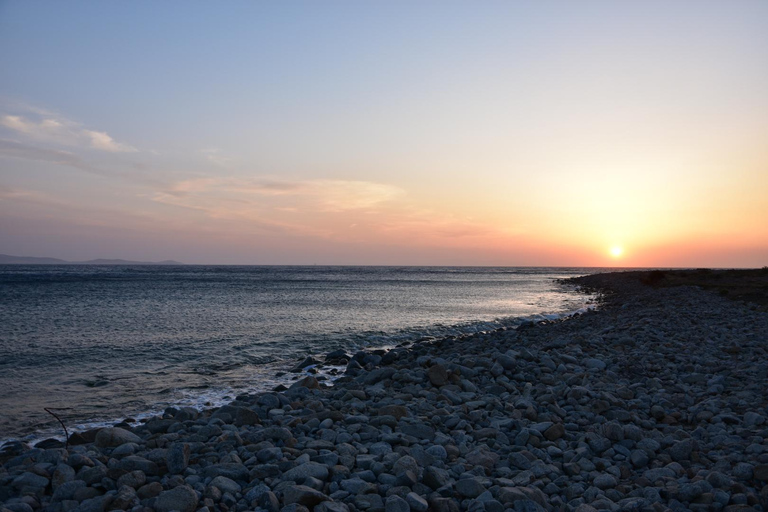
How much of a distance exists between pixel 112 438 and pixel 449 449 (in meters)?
4.45

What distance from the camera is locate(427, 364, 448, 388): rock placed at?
367 inches

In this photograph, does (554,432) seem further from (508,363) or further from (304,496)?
(508,363)

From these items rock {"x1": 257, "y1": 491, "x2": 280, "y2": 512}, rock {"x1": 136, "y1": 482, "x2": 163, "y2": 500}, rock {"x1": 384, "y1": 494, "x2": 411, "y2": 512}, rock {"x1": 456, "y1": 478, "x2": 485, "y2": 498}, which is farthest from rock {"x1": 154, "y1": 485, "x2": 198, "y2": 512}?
rock {"x1": 456, "y1": 478, "x2": 485, "y2": 498}

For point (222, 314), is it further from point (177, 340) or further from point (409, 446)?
point (409, 446)

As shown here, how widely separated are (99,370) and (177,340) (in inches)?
189

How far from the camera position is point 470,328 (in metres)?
22.3

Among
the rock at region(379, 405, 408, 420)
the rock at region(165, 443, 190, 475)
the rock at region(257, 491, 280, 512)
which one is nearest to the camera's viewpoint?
the rock at region(257, 491, 280, 512)

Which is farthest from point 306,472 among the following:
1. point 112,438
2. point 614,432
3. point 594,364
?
point 594,364

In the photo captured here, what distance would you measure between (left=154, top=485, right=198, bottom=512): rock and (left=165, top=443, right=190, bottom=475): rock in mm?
824

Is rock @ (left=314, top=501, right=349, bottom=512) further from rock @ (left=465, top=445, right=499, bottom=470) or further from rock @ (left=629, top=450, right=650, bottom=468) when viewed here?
rock @ (left=629, top=450, right=650, bottom=468)

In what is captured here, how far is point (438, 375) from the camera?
9.44m

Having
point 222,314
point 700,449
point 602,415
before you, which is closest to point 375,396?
point 602,415

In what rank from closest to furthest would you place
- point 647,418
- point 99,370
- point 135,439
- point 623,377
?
point 135,439 → point 647,418 → point 623,377 → point 99,370

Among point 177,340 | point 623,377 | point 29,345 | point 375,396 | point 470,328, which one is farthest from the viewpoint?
point 470,328
